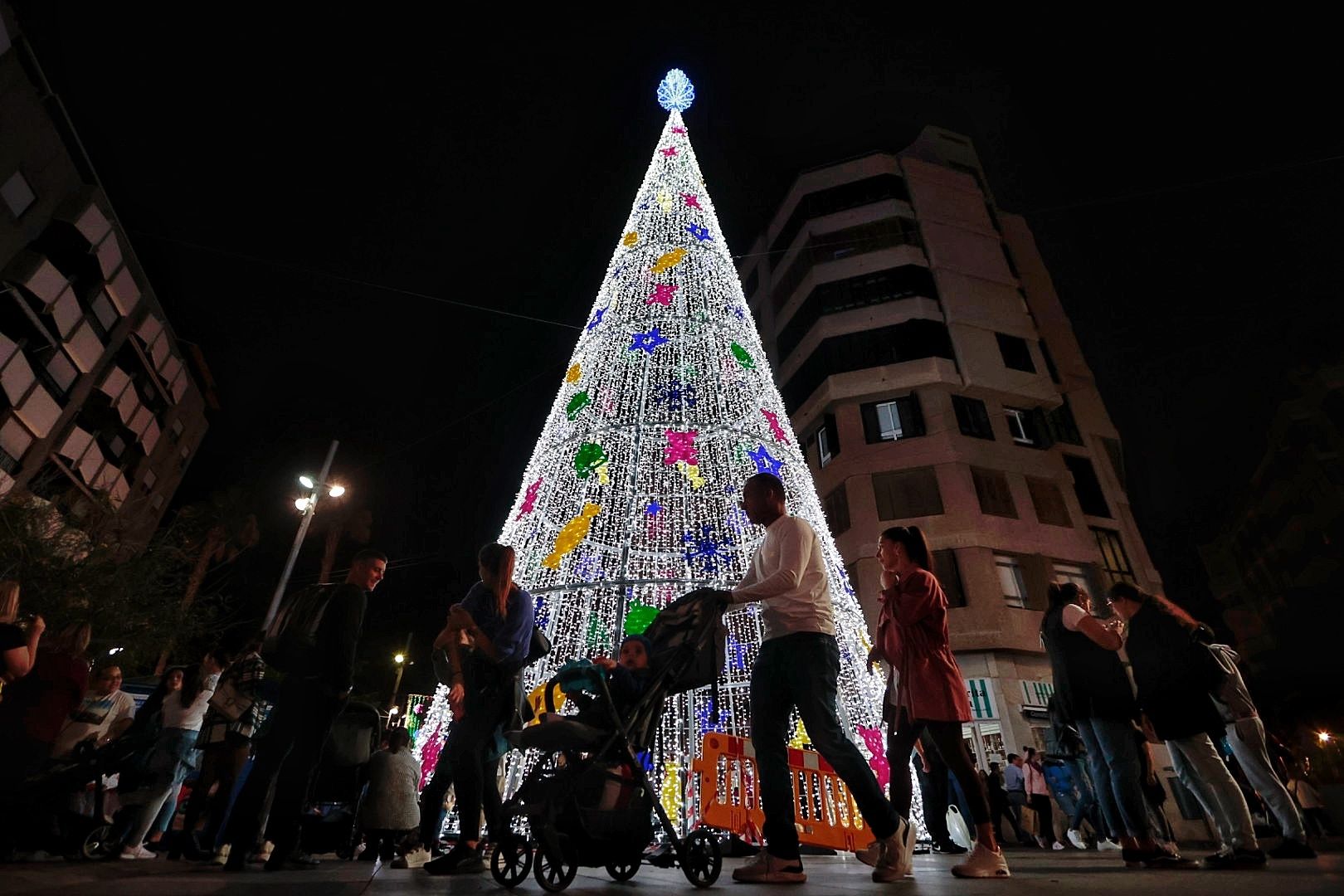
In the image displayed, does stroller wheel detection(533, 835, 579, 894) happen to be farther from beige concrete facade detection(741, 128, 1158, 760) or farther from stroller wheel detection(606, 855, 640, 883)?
beige concrete facade detection(741, 128, 1158, 760)

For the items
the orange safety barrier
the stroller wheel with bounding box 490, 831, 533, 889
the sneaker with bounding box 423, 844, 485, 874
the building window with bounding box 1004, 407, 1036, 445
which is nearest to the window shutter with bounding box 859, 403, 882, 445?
the building window with bounding box 1004, 407, 1036, 445

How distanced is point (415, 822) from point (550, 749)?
7.62ft

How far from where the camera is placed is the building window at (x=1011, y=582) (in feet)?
55.1

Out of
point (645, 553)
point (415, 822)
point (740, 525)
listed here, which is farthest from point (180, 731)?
point (740, 525)

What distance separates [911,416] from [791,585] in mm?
18891

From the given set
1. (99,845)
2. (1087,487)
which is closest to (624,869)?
(99,845)

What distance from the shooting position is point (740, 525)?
6.09 meters

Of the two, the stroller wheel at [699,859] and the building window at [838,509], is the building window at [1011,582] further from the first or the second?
the stroller wheel at [699,859]

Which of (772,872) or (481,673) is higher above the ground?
(481,673)

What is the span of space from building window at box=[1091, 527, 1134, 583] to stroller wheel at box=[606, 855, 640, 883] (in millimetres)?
20080

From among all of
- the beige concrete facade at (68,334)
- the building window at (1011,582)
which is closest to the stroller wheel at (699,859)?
the building window at (1011,582)

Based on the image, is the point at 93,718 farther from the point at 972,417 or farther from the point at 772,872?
the point at 972,417

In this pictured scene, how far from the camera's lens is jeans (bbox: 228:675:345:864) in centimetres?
297

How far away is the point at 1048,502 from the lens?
62.4 ft
